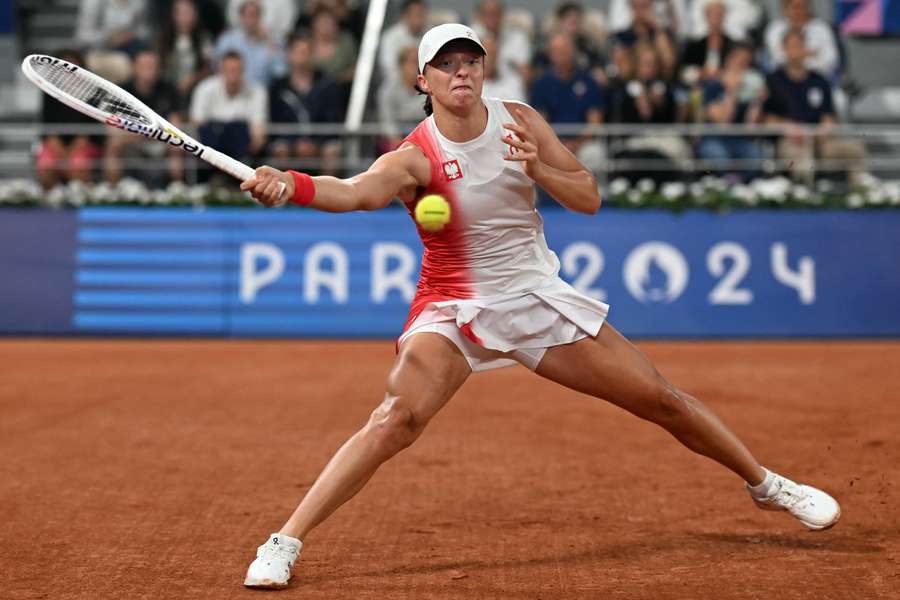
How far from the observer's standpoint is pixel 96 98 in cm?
503

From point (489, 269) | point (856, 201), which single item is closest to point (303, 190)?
point (489, 269)

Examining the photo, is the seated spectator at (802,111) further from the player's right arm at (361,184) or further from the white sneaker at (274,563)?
the white sneaker at (274,563)

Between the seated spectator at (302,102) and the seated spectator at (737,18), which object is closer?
the seated spectator at (302,102)

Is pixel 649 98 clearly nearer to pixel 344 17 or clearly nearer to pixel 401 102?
pixel 401 102

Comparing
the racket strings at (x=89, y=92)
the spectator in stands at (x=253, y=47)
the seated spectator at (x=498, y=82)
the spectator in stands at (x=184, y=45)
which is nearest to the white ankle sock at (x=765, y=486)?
the racket strings at (x=89, y=92)

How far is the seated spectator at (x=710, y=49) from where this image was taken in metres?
15.2

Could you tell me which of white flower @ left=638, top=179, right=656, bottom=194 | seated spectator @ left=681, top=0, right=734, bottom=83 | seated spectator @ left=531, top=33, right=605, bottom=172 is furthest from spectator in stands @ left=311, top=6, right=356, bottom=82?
seated spectator @ left=681, top=0, right=734, bottom=83

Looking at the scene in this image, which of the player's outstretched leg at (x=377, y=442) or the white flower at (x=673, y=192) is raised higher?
the white flower at (x=673, y=192)

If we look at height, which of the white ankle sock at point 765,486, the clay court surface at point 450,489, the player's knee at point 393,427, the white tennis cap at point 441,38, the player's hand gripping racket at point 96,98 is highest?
the white tennis cap at point 441,38

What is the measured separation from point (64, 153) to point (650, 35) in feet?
22.8

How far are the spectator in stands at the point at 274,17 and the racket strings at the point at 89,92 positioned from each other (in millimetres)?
11452

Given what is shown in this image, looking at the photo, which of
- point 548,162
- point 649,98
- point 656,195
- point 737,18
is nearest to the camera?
point 548,162

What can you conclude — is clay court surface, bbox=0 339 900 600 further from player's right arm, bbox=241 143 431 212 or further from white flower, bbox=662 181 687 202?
white flower, bbox=662 181 687 202

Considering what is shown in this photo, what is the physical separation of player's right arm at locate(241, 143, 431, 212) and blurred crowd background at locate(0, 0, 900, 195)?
29.2ft
